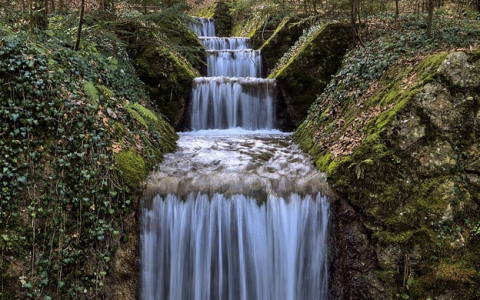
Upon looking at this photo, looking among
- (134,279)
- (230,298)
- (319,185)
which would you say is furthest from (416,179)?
(134,279)

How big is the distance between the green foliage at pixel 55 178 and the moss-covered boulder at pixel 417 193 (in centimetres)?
324

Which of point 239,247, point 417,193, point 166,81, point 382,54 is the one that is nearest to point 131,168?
point 239,247

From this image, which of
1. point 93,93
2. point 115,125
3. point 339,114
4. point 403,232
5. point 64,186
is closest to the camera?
point 64,186

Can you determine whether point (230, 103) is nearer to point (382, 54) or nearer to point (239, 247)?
point (382, 54)

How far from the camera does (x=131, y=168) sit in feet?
16.3

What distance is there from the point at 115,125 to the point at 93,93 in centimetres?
69

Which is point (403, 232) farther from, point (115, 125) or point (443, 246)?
point (115, 125)

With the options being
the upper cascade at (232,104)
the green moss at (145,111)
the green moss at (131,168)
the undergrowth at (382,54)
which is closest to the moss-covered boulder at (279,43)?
the upper cascade at (232,104)

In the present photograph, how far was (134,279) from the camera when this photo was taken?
4.71 meters

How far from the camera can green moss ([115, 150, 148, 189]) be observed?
15.7 ft

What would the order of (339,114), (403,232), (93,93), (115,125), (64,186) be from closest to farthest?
(64,186) → (403,232) → (93,93) → (115,125) → (339,114)

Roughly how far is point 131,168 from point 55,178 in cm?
103

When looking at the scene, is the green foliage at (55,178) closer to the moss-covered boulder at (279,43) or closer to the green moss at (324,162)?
the green moss at (324,162)

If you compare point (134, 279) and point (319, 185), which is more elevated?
point (319, 185)
